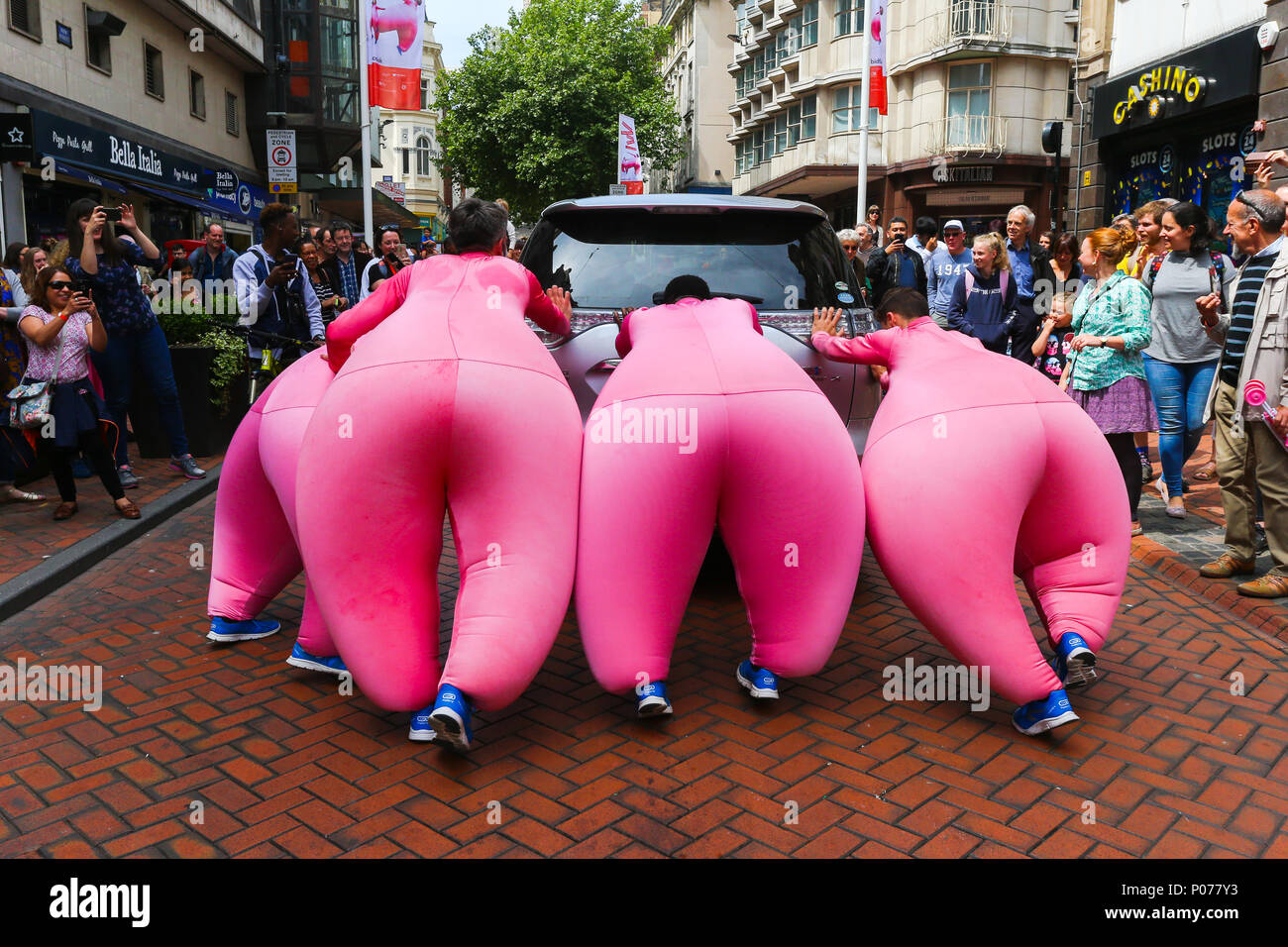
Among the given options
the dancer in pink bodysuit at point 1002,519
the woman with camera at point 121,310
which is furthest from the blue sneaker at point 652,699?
the woman with camera at point 121,310

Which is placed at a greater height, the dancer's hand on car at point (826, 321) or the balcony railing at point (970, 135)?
the balcony railing at point (970, 135)

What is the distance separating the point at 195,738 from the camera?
3699mm

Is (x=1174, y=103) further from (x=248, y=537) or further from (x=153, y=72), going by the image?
(x=153, y=72)

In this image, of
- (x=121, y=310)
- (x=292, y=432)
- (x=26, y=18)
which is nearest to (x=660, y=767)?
(x=292, y=432)

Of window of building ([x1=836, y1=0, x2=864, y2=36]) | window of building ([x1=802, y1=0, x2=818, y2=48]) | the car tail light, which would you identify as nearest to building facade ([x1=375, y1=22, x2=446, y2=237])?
window of building ([x1=802, y1=0, x2=818, y2=48])

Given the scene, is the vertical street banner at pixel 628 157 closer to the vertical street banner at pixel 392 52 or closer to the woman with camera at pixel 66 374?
the vertical street banner at pixel 392 52

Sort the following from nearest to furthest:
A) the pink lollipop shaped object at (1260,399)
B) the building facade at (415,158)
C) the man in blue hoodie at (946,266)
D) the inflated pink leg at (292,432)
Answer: the inflated pink leg at (292,432) < the pink lollipop shaped object at (1260,399) < the man in blue hoodie at (946,266) < the building facade at (415,158)

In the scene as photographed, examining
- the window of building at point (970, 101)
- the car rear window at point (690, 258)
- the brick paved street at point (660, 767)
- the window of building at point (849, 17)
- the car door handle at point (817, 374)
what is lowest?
the brick paved street at point (660, 767)

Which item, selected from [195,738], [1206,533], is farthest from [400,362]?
[1206,533]

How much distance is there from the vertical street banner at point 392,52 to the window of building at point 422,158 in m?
59.3

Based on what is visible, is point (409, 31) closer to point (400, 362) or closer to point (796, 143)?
point (400, 362)

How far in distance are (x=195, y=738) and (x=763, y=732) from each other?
6.65ft

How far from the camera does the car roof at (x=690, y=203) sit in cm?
481

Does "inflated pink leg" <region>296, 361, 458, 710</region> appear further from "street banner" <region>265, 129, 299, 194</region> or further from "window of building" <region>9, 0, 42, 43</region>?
"street banner" <region>265, 129, 299, 194</region>
